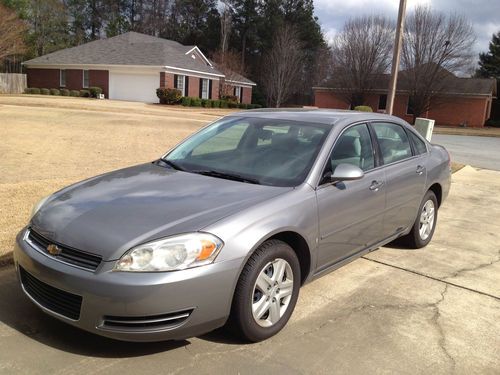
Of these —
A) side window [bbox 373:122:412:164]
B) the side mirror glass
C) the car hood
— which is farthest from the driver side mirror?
side window [bbox 373:122:412:164]

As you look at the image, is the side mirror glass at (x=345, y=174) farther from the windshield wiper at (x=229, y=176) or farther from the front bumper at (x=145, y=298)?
the front bumper at (x=145, y=298)

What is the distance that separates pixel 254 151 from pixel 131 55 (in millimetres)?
38672

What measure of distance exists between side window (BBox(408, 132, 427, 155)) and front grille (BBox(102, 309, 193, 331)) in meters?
3.74

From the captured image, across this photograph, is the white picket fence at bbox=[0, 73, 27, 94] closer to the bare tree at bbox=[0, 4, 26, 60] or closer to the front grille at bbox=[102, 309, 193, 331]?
the bare tree at bbox=[0, 4, 26, 60]

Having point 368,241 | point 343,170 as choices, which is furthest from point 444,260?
point 343,170

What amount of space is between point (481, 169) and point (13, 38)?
34443mm

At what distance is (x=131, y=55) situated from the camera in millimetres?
40375

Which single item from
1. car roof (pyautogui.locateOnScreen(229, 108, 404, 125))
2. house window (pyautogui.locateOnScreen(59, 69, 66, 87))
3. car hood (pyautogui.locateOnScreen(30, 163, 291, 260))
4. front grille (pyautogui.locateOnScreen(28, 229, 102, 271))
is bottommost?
front grille (pyautogui.locateOnScreen(28, 229, 102, 271))

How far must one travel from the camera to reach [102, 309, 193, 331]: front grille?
2939mm

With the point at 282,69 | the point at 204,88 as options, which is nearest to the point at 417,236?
the point at 204,88

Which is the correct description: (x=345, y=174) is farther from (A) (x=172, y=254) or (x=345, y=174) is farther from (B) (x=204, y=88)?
(B) (x=204, y=88)

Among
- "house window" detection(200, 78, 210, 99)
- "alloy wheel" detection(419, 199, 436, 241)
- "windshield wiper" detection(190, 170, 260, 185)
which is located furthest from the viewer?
"house window" detection(200, 78, 210, 99)

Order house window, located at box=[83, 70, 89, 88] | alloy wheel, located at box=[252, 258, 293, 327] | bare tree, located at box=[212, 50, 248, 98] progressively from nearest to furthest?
alloy wheel, located at box=[252, 258, 293, 327], house window, located at box=[83, 70, 89, 88], bare tree, located at box=[212, 50, 248, 98]

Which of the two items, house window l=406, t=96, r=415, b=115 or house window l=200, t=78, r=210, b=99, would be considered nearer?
house window l=200, t=78, r=210, b=99
